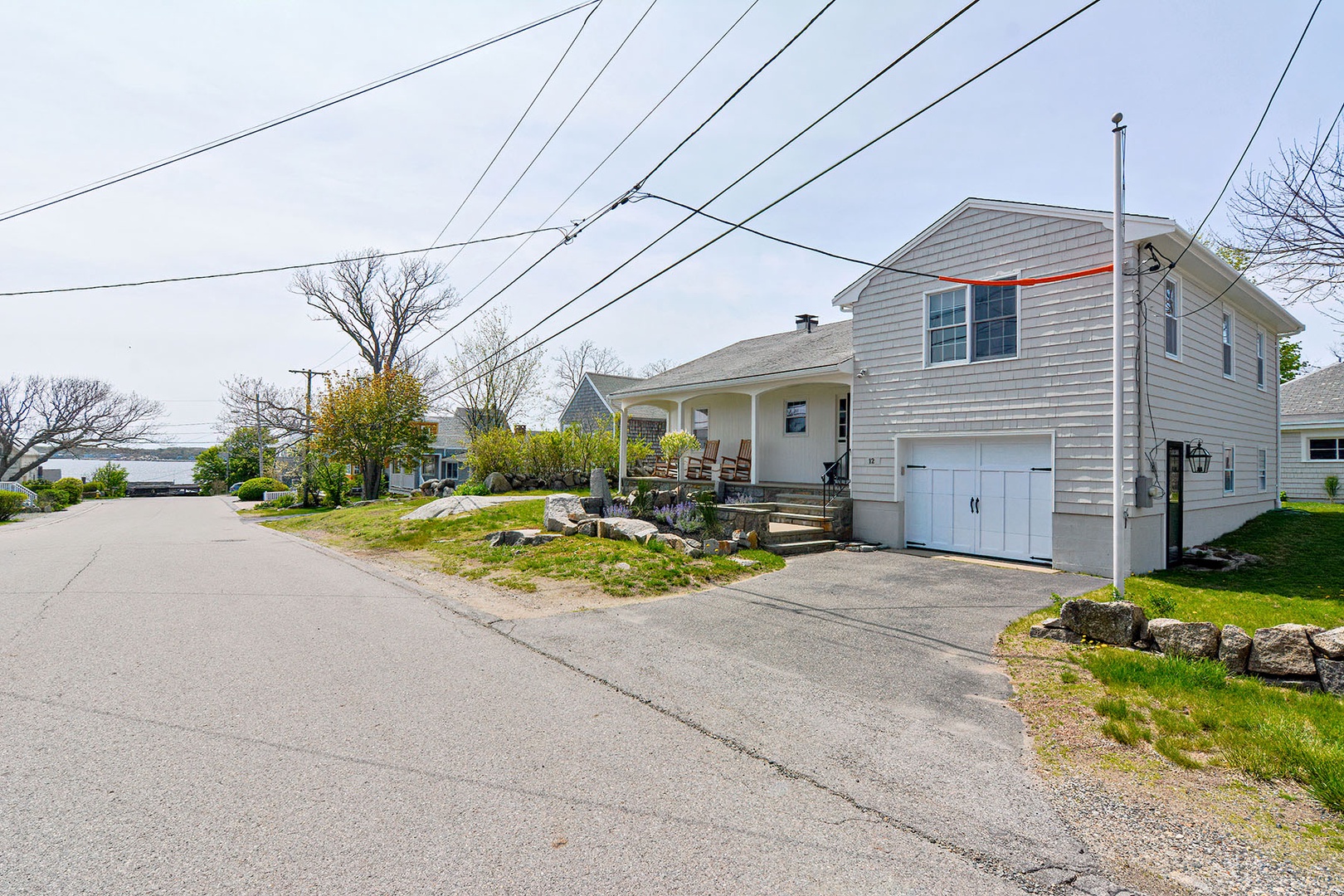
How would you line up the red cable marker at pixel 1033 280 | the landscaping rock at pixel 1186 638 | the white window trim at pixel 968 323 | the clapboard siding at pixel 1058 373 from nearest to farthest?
the landscaping rock at pixel 1186 638 → the red cable marker at pixel 1033 280 → the clapboard siding at pixel 1058 373 → the white window trim at pixel 968 323

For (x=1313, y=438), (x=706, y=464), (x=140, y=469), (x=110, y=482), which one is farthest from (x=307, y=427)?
(x=140, y=469)

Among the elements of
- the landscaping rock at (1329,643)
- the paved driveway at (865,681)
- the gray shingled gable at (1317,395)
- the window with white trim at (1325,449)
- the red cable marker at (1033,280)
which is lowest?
the paved driveway at (865,681)

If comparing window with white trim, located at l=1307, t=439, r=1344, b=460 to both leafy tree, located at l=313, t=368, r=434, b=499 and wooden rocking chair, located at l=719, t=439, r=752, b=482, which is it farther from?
leafy tree, located at l=313, t=368, r=434, b=499

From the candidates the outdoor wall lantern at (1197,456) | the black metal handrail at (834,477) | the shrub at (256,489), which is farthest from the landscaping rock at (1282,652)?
the shrub at (256,489)

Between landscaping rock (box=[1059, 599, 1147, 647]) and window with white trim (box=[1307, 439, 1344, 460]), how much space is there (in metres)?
22.0

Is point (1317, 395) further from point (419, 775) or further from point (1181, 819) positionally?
point (419, 775)

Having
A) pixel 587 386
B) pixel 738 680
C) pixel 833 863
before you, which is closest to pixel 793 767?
pixel 833 863

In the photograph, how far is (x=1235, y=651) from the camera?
18.9 ft

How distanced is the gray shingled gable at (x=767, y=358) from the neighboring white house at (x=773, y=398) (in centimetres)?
5

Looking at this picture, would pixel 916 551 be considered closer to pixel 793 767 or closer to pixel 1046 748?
pixel 1046 748

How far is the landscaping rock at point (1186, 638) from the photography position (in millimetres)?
5988

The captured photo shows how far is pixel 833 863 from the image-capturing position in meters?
3.14

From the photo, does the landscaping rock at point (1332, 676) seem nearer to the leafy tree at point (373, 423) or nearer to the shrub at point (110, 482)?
the leafy tree at point (373, 423)

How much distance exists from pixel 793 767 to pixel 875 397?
35.4 feet
